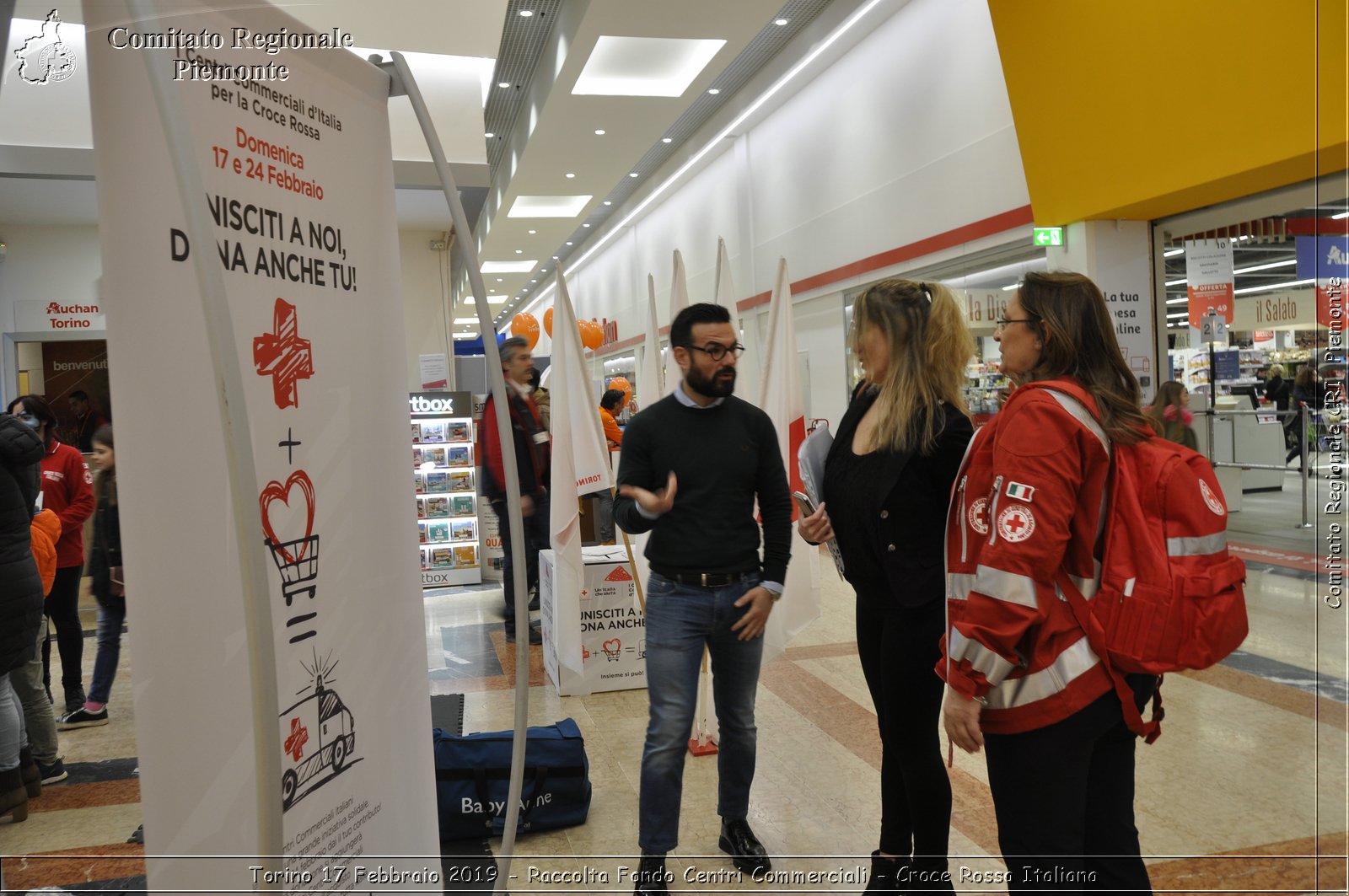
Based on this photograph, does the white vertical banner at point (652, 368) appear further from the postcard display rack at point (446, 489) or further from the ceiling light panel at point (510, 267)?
the ceiling light panel at point (510, 267)

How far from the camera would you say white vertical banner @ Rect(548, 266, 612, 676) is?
4.09 meters

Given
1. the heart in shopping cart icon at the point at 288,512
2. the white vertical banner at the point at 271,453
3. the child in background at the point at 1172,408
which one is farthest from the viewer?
the child in background at the point at 1172,408

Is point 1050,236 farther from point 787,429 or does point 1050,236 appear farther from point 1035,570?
point 1035,570

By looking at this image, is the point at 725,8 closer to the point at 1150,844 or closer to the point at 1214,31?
the point at 1214,31

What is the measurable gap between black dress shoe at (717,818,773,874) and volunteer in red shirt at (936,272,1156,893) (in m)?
1.09

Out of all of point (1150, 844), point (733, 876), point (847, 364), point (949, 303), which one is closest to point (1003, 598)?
point (949, 303)

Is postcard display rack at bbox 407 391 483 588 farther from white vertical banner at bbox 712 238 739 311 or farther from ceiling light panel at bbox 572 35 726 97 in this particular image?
white vertical banner at bbox 712 238 739 311

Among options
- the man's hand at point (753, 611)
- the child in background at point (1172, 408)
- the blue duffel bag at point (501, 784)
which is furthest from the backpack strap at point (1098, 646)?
the child in background at point (1172, 408)

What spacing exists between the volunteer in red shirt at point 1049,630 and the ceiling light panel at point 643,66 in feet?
24.5

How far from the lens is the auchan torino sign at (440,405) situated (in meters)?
8.39

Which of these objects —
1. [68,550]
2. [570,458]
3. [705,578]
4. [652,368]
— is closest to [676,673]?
[705,578]

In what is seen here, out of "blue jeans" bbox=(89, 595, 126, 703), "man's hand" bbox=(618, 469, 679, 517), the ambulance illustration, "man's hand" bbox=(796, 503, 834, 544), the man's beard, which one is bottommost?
"blue jeans" bbox=(89, 595, 126, 703)

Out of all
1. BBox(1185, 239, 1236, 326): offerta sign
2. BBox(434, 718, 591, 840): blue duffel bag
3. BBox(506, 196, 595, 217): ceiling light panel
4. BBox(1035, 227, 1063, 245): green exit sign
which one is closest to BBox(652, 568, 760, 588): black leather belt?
BBox(434, 718, 591, 840): blue duffel bag

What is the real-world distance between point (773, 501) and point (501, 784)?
4.57 ft
